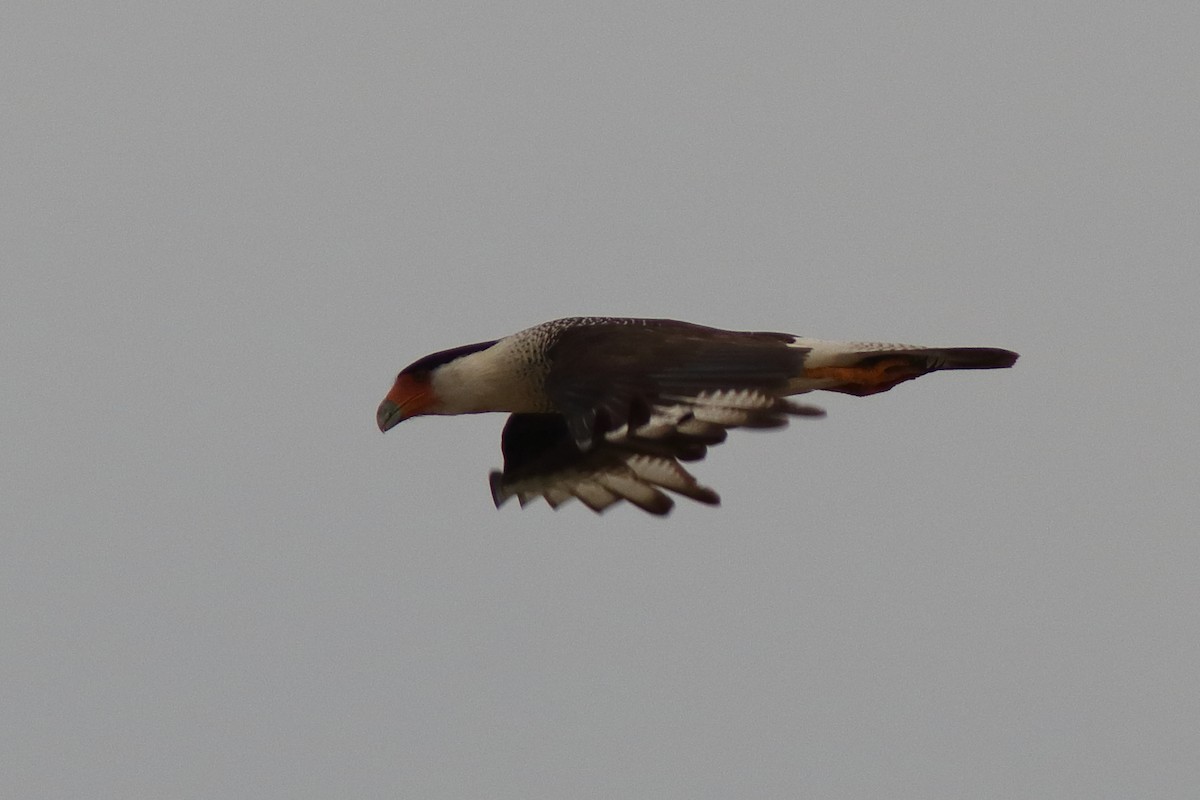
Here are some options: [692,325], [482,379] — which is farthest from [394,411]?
[692,325]

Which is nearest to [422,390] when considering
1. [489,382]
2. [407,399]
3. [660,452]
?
[407,399]

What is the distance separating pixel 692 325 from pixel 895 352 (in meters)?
0.90

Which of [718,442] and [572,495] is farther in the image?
[572,495]

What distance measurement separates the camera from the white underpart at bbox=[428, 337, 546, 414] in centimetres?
910

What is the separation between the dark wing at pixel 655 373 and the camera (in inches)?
317

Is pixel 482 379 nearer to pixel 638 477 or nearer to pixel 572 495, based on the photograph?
pixel 572 495

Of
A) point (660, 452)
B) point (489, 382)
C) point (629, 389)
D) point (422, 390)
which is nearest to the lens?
point (660, 452)

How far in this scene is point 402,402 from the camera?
31.0 feet

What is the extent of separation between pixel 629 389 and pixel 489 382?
1.17 m

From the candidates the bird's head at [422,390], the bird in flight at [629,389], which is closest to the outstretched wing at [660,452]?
the bird in flight at [629,389]

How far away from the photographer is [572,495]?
905 cm

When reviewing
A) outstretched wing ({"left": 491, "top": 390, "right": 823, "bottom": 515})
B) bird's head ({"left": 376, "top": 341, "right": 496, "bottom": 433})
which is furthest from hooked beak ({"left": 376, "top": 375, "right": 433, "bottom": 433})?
outstretched wing ({"left": 491, "top": 390, "right": 823, "bottom": 515})

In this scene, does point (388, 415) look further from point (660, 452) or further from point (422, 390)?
point (660, 452)

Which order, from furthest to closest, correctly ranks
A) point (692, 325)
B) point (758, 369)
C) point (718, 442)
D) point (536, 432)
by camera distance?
point (536, 432)
point (692, 325)
point (758, 369)
point (718, 442)
